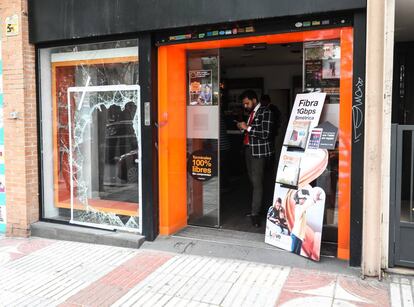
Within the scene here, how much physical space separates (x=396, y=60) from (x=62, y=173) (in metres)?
5.77

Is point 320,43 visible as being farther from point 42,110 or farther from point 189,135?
point 42,110

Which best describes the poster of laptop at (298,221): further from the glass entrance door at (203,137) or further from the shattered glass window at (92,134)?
the shattered glass window at (92,134)

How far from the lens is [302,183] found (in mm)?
4910

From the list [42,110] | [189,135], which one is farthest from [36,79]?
[189,135]

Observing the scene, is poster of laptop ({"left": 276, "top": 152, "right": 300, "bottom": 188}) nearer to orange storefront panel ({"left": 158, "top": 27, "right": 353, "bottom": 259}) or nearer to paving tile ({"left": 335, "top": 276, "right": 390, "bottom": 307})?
orange storefront panel ({"left": 158, "top": 27, "right": 353, "bottom": 259})

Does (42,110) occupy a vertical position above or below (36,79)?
below

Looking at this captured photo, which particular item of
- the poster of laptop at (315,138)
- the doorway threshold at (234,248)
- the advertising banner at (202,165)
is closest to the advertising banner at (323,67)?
the poster of laptop at (315,138)

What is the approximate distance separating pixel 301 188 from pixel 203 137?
5.28 feet

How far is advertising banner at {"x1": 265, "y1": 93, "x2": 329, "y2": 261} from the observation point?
4.77 metres

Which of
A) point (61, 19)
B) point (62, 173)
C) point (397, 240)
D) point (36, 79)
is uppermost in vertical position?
point (61, 19)

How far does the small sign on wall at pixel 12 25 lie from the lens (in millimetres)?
5930

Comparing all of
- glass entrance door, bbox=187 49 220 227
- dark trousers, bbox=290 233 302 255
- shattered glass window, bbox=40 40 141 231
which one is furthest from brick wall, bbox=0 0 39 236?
dark trousers, bbox=290 233 302 255

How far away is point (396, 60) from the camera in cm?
741

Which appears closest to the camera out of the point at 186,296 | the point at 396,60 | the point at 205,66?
the point at 186,296
